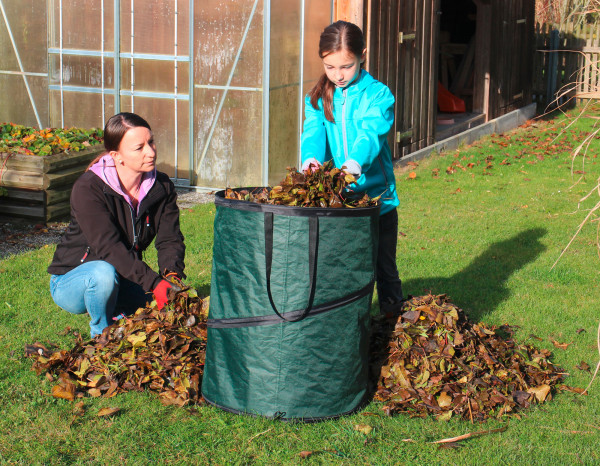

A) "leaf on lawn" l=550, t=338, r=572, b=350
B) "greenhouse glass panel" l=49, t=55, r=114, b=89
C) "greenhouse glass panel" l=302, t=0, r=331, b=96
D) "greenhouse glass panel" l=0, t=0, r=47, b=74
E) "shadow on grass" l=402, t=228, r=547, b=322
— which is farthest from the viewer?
"greenhouse glass panel" l=0, t=0, r=47, b=74

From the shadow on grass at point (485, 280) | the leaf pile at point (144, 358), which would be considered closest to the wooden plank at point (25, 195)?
the leaf pile at point (144, 358)

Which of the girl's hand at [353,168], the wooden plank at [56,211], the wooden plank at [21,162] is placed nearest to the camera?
the girl's hand at [353,168]

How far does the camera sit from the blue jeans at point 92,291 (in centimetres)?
427

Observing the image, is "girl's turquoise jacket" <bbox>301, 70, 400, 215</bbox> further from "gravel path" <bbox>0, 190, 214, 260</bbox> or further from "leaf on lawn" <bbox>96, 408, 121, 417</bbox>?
"gravel path" <bbox>0, 190, 214, 260</bbox>

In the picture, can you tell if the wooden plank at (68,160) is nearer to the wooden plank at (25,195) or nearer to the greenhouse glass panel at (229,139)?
the wooden plank at (25,195)

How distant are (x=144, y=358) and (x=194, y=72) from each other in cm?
601

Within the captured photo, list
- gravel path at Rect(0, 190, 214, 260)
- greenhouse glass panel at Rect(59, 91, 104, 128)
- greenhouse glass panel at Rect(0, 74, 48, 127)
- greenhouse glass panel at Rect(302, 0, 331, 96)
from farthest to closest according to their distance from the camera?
greenhouse glass panel at Rect(0, 74, 48, 127)
greenhouse glass panel at Rect(59, 91, 104, 128)
greenhouse glass panel at Rect(302, 0, 331, 96)
gravel path at Rect(0, 190, 214, 260)

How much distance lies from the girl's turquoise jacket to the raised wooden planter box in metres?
4.05

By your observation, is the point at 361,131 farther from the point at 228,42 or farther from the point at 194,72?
the point at 194,72

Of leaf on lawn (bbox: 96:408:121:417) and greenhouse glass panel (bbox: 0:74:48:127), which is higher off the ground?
greenhouse glass panel (bbox: 0:74:48:127)

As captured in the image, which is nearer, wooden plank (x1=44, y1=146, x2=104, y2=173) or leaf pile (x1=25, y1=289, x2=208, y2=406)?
A: leaf pile (x1=25, y1=289, x2=208, y2=406)

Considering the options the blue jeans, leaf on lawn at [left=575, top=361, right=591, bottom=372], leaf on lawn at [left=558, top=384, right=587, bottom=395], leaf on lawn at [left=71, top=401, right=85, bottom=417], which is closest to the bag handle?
leaf on lawn at [left=71, top=401, right=85, bottom=417]

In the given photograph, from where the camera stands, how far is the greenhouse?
9.11m

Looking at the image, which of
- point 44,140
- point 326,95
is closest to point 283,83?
point 44,140
